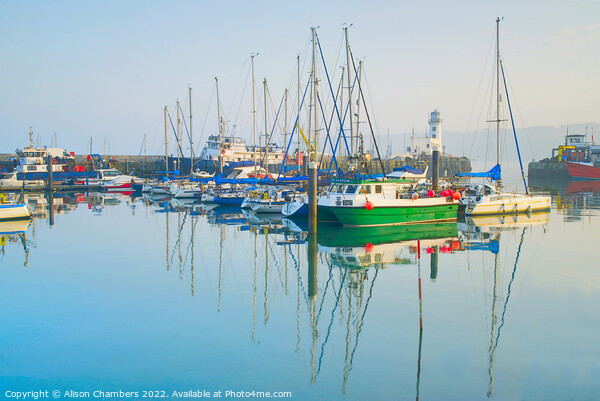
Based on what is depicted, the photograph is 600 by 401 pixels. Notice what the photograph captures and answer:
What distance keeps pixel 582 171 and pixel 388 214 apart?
64.5 m

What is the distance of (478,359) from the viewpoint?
33.2 ft

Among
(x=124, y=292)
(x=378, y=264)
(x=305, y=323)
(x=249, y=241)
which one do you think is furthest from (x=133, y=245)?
(x=305, y=323)

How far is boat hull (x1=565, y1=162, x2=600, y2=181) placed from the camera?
78125mm

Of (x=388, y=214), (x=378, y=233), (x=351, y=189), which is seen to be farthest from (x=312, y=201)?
(x=388, y=214)

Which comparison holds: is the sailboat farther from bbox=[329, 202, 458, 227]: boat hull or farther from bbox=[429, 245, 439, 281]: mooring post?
bbox=[429, 245, 439, 281]: mooring post

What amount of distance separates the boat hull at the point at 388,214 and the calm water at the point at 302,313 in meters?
2.31

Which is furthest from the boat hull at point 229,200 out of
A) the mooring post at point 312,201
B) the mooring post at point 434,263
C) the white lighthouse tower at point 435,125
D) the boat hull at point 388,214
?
the white lighthouse tower at point 435,125

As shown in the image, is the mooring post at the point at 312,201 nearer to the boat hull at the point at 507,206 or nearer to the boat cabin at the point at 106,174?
the boat hull at the point at 507,206

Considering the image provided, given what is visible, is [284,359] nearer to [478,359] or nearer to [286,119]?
[478,359]

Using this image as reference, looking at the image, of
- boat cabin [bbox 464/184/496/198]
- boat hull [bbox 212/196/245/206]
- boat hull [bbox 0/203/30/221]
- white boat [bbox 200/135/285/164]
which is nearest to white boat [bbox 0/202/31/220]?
boat hull [bbox 0/203/30/221]

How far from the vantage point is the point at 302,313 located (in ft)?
43.5

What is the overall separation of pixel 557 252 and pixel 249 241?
1332 centimetres

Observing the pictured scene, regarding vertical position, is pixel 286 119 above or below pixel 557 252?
above

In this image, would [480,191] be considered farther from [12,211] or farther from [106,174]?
[106,174]
